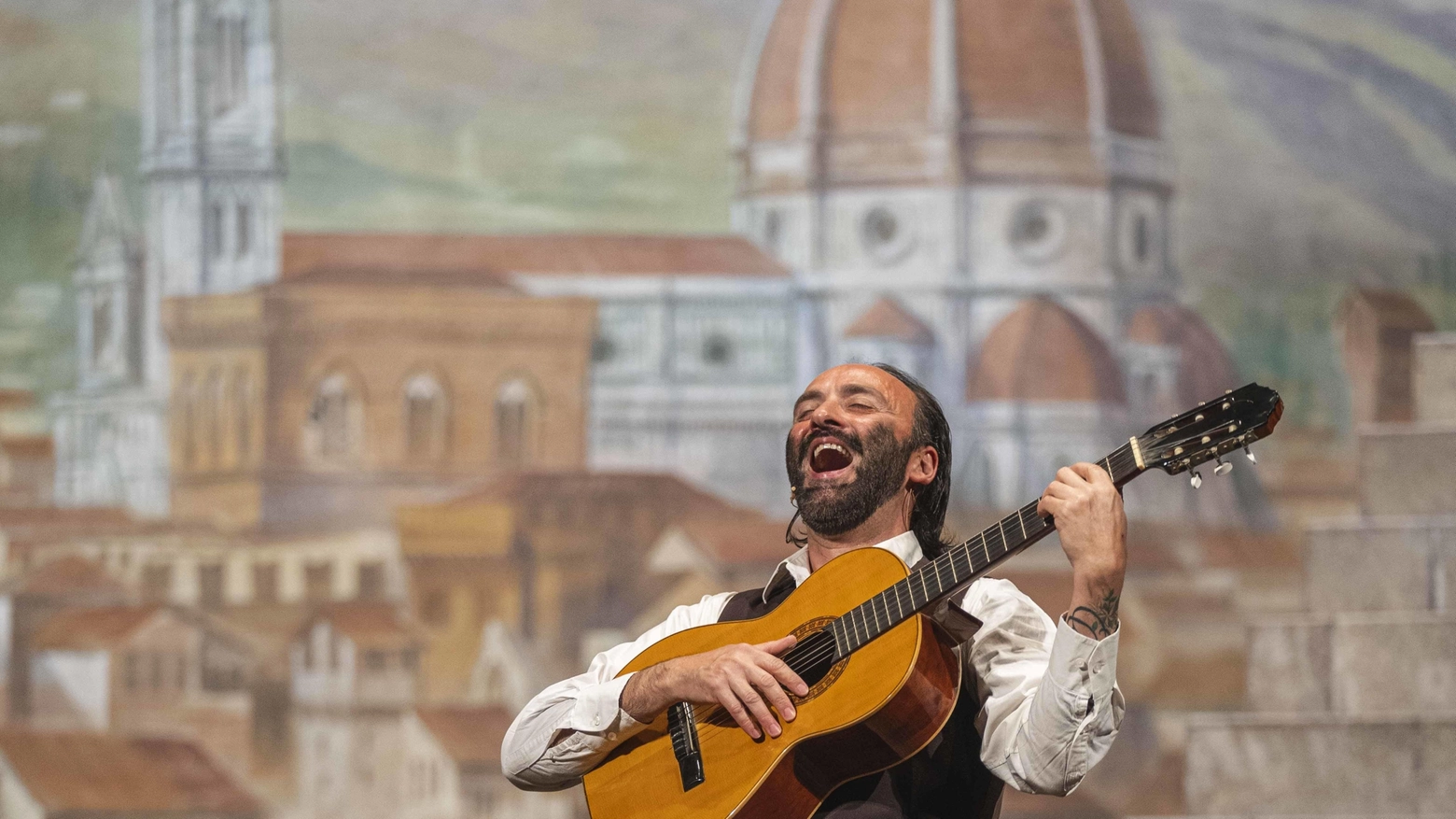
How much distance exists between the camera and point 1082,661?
212cm

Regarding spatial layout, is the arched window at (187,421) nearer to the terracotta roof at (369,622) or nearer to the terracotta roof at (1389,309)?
the terracotta roof at (369,622)

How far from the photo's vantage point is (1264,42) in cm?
1141

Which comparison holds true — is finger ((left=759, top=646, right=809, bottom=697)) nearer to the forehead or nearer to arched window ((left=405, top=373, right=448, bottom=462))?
the forehead

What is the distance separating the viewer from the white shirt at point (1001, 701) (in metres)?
2.13

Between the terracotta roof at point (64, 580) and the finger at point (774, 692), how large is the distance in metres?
8.99

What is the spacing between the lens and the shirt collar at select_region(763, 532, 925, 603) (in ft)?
8.04

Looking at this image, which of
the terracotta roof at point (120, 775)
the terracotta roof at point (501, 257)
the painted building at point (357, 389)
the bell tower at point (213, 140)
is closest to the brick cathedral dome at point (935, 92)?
the terracotta roof at point (501, 257)

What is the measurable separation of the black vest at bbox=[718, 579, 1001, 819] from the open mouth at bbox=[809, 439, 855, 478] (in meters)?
0.34

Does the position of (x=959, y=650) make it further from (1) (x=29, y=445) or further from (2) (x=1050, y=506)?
(1) (x=29, y=445)

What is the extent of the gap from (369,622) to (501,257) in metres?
2.28

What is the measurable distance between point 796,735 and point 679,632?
31 cm

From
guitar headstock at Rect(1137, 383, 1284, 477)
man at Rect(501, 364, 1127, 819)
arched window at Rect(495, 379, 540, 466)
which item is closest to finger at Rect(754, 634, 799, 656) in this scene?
man at Rect(501, 364, 1127, 819)

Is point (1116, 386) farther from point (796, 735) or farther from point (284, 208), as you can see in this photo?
point (796, 735)

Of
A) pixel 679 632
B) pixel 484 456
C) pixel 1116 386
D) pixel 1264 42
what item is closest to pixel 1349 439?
pixel 1116 386
